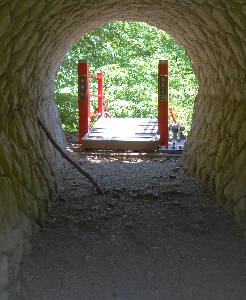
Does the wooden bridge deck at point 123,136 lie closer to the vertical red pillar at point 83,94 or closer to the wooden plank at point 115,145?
the wooden plank at point 115,145

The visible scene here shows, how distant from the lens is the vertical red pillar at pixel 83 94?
32.3 feet

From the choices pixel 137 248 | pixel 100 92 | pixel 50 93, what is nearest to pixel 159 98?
pixel 100 92

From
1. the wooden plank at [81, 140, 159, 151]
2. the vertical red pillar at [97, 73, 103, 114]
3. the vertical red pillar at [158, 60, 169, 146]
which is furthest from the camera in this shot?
the vertical red pillar at [97, 73, 103, 114]

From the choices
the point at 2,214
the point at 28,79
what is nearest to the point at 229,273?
the point at 2,214

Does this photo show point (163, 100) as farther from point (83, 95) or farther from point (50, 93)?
point (50, 93)

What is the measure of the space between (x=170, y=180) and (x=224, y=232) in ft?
7.91

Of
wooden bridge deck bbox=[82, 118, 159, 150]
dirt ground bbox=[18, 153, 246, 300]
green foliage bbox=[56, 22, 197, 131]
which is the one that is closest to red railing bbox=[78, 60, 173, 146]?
wooden bridge deck bbox=[82, 118, 159, 150]

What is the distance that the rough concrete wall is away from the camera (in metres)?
3.71

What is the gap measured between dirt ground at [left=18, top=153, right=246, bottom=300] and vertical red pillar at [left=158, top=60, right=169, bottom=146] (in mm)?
3459

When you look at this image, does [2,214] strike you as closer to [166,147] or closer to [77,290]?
[77,290]

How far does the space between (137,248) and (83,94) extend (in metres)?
6.17

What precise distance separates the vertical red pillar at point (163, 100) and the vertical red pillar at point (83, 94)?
156 centimetres

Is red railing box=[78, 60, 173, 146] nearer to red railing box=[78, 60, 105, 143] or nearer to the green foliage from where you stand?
red railing box=[78, 60, 105, 143]

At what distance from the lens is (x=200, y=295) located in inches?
135
